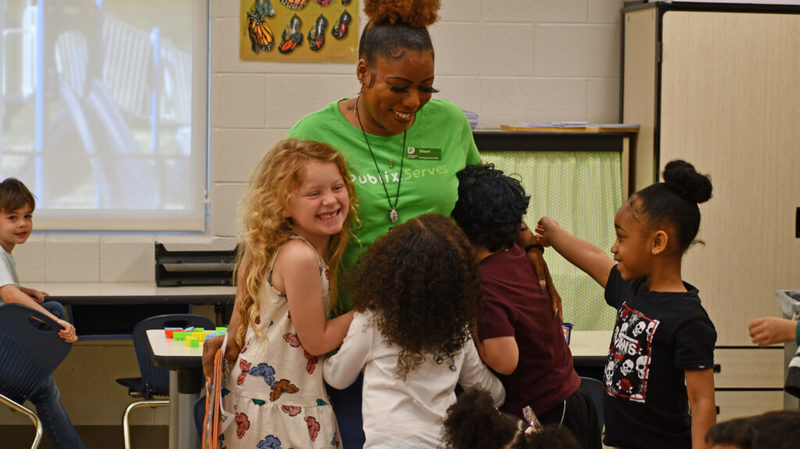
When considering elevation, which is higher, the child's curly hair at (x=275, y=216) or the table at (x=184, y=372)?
the child's curly hair at (x=275, y=216)

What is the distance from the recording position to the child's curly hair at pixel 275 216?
1.81 meters

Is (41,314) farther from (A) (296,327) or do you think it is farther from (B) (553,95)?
(B) (553,95)

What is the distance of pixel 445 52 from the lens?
4.70 m

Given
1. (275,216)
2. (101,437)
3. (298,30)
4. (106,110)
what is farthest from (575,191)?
(275,216)

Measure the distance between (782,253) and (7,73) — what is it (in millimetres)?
3885

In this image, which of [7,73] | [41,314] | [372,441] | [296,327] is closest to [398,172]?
[296,327]

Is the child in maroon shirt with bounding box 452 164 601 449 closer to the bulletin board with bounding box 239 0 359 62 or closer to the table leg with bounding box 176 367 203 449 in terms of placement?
the table leg with bounding box 176 367 203 449

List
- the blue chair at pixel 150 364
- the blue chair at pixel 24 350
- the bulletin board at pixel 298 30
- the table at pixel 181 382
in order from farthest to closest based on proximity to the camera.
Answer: the bulletin board at pixel 298 30 < the blue chair at pixel 150 364 < the blue chair at pixel 24 350 < the table at pixel 181 382

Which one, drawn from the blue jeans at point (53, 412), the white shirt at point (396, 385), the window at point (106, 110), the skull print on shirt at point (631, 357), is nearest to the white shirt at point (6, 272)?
the blue jeans at point (53, 412)

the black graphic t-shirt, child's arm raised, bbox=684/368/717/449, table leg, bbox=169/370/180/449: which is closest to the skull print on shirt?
the black graphic t-shirt

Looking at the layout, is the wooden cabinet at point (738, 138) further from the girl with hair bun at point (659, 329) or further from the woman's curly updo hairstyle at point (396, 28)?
the woman's curly updo hairstyle at point (396, 28)

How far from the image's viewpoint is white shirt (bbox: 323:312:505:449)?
1677mm

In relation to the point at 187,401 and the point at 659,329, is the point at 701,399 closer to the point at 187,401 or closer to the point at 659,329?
the point at 659,329

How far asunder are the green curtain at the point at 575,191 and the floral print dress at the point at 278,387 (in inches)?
102
